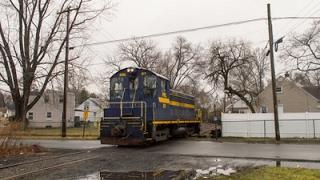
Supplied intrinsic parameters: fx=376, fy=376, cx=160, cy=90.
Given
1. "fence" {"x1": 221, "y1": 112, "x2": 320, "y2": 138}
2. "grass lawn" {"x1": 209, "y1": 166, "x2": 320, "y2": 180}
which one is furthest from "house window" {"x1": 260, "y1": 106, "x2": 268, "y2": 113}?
"grass lawn" {"x1": 209, "y1": 166, "x2": 320, "y2": 180}

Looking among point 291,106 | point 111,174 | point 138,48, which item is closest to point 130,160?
point 111,174

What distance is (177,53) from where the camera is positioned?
73562mm

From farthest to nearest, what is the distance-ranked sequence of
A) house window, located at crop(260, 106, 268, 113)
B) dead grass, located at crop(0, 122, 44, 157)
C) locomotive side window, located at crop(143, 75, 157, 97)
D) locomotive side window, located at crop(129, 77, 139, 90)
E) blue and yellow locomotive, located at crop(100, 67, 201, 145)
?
1. house window, located at crop(260, 106, 268, 113)
2. locomotive side window, located at crop(129, 77, 139, 90)
3. locomotive side window, located at crop(143, 75, 157, 97)
4. blue and yellow locomotive, located at crop(100, 67, 201, 145)
5. dead grass, located at crop(0, 122, 44, 157)

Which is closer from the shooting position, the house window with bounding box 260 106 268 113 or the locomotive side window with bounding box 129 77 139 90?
the locomotive side window with bounding box 129 77 139 90

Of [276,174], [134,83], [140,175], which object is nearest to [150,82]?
[134,83]

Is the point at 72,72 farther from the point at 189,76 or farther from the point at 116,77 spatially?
the point at 189,76

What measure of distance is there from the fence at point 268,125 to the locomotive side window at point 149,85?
36.6 feet

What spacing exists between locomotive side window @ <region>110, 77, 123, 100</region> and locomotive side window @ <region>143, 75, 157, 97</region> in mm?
1473

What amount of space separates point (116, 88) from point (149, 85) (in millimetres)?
2037

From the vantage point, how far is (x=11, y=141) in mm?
19109

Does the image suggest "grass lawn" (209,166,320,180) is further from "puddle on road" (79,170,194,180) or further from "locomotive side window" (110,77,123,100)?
"locomotive side window" (110,77,123,100)

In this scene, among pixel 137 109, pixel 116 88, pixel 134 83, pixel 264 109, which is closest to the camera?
pixel 137 109

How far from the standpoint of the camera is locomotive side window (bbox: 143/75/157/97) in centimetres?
2122

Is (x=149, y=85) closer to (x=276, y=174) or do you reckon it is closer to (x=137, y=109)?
(x=137, y=109)
